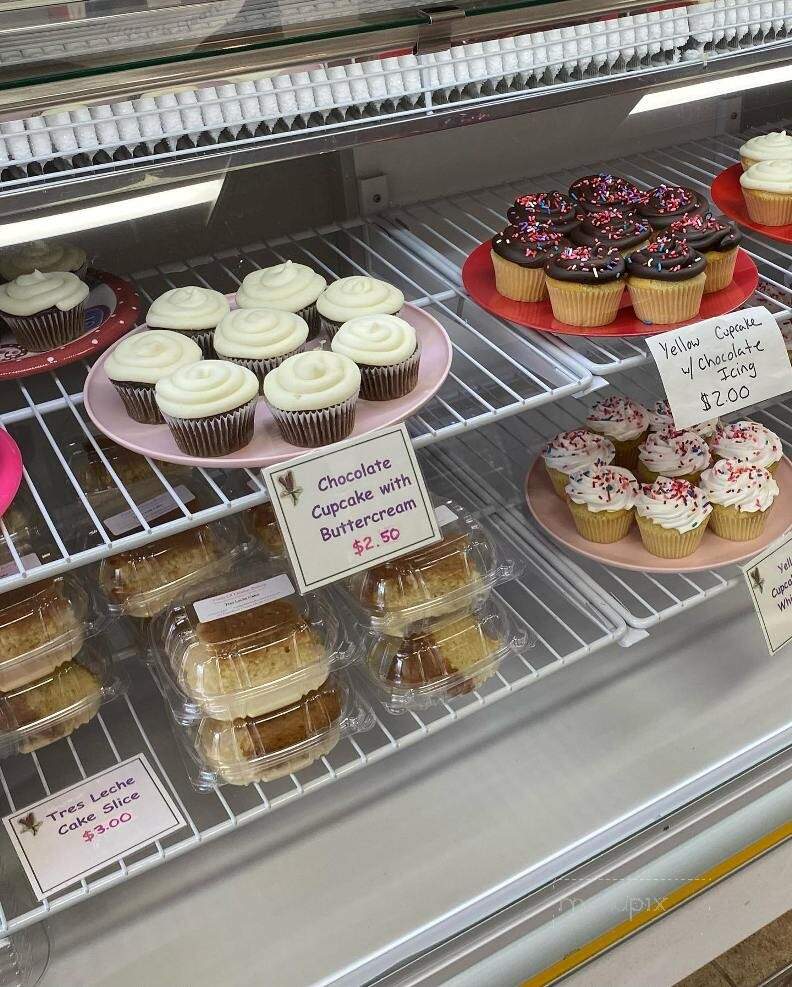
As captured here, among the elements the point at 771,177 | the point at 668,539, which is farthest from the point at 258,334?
the point at 771,177

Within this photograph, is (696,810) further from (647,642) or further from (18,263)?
(18,263)

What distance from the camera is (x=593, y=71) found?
1313mm

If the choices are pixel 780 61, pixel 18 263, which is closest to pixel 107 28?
pixel 18 263

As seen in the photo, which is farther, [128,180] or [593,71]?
[593,71]

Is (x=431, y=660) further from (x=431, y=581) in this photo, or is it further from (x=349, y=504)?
(x=349, y=504)

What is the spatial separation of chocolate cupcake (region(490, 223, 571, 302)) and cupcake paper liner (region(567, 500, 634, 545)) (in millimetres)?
387

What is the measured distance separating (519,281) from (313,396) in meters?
0.45

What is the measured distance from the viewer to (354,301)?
4.55 feet

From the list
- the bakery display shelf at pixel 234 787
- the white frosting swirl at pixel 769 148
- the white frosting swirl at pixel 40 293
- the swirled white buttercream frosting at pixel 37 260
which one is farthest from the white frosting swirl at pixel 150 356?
the white frosting swirl at pixel 769 148

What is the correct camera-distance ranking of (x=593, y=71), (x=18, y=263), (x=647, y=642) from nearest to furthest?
(x=593, y=71) → (x=18, y=263) → (x=647, y=642)

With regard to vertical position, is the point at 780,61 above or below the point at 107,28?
below

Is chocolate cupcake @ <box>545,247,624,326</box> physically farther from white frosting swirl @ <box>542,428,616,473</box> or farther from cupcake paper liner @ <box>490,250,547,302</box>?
white frosting swirl @ <box>542,428,616,473</box>

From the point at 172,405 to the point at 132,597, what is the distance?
434mm

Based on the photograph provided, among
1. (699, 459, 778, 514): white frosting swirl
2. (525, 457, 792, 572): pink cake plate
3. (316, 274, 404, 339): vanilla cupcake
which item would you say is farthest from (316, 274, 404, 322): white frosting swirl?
(699, 459, 778, 514): white frosting swirl
